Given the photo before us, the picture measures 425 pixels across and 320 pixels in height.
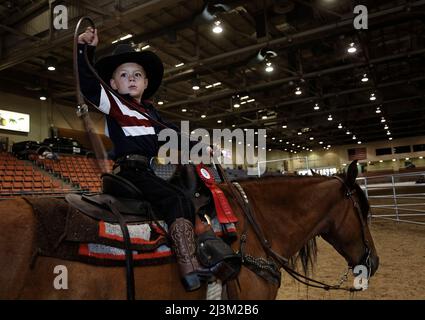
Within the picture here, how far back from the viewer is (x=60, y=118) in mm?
16641

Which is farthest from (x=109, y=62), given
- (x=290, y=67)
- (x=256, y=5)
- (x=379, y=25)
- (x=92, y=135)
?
(x=290, y=67)

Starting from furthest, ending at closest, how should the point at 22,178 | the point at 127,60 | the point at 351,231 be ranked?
1. the point at 22,178
2. the point at 351,231
3. the point at 127,60

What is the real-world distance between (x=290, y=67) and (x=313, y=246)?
12.9 metres

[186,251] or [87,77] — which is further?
[87,77]

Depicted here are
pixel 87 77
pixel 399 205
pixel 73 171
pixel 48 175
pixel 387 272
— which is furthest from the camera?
pixel 73 171

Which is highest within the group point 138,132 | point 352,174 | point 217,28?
point 217,28

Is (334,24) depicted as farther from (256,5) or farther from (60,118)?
(60,118)

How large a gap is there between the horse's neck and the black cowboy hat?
1038 mm

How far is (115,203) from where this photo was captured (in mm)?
1566

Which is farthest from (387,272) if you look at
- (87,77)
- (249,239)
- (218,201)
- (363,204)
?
(87,77)

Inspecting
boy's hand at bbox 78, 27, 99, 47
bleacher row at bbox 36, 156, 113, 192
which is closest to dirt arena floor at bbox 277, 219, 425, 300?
boy's hand at bbox 78, 27, 99, 47

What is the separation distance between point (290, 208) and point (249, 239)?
1.70 ft

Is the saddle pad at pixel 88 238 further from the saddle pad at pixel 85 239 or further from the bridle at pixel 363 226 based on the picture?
the bridle at pixel 363 226

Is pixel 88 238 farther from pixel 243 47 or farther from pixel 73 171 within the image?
pixel 73 171
